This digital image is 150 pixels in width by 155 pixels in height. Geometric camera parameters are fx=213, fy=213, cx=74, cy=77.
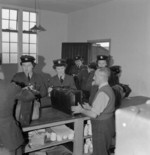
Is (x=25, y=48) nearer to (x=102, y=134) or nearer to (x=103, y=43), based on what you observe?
(x=103, y=43)

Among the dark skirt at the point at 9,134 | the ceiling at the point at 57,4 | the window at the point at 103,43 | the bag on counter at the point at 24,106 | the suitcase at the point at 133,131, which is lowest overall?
the dark skirt at the point at 9,134

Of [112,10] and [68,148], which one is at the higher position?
[112,10]

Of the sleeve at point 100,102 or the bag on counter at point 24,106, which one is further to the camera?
the sleeve at point 100,102

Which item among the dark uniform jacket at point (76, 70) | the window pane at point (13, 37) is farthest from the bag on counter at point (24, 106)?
the window pane at point (13, 37)

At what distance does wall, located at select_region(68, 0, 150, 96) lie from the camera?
464cm

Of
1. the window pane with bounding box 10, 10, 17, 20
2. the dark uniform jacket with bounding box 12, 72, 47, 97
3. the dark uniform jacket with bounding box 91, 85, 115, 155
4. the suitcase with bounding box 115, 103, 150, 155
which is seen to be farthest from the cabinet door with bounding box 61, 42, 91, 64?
the suitcase with bounding box 115, 103, 150, 155

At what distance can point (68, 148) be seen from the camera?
2.81m

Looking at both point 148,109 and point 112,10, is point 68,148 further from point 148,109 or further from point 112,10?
point 112,10

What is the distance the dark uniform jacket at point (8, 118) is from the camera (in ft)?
5.74

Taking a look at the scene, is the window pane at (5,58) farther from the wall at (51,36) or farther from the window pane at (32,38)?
the wall at (51,36)

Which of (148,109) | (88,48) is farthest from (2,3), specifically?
(148,109)

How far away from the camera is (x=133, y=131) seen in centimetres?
49

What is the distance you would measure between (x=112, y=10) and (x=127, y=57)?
52.3 inches

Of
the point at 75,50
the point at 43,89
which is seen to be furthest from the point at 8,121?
the point at 75,50
